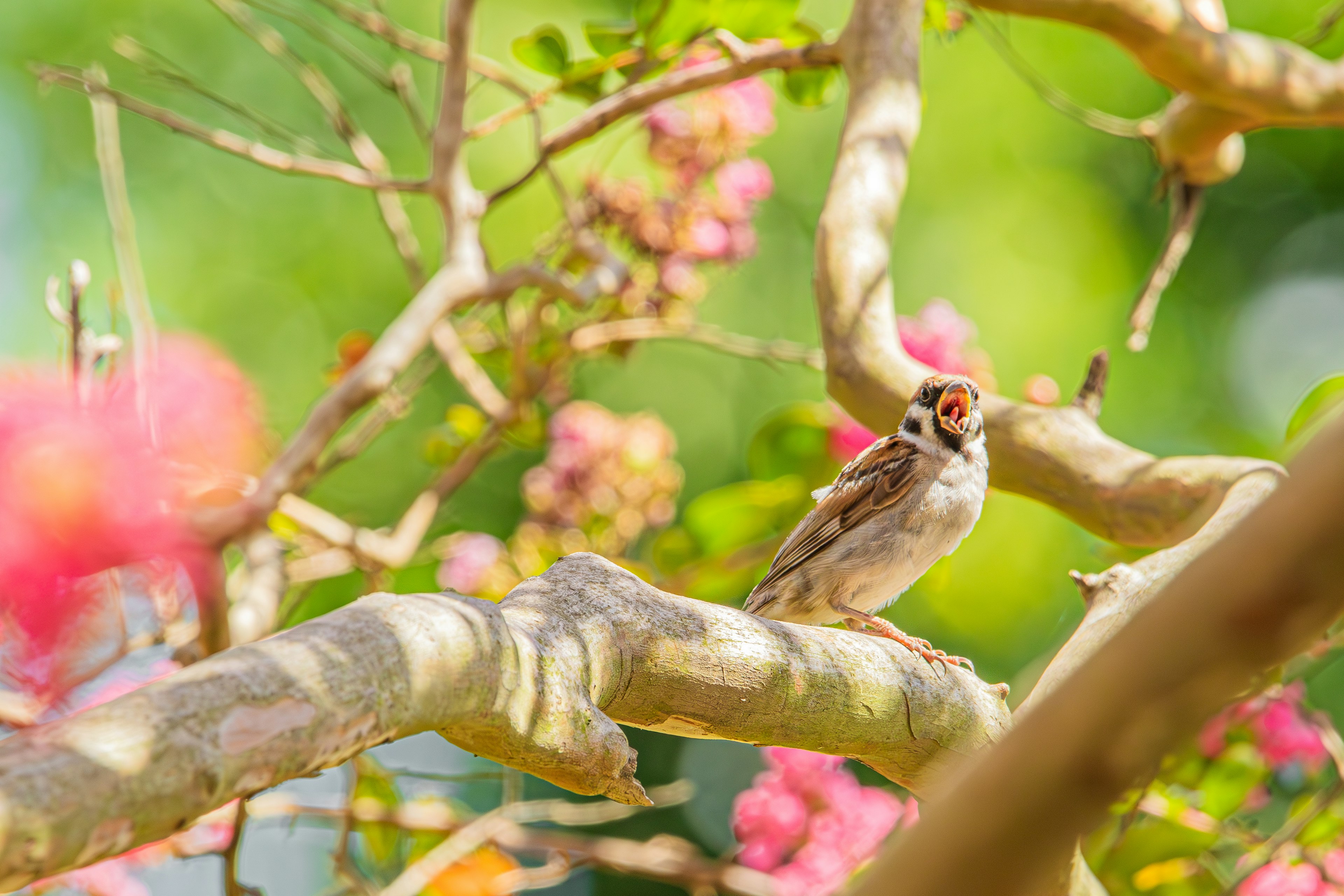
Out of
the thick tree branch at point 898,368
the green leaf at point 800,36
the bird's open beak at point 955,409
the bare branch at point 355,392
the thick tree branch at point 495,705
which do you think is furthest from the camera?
the green leaf at point 800,36

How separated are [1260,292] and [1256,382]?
34.7 inches

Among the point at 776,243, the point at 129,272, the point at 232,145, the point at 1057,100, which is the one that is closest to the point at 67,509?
the point at 129,272

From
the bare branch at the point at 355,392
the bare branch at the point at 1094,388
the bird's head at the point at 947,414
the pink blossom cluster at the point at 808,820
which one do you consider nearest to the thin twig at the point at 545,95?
the bare branch at the point at 355,392

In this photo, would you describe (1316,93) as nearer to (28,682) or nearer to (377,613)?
(377,613)

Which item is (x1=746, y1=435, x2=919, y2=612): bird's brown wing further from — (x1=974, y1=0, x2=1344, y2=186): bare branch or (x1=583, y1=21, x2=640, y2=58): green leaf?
(x1=583, y1=21, x2=640, y2=58): green leaf

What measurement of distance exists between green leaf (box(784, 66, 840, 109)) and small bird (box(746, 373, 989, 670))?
3.89 feet

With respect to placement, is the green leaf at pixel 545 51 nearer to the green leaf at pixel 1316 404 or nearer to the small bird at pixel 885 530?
the small bird at pixel 885 530

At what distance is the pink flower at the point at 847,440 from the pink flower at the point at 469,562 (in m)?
1.21

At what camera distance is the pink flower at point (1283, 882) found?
2.68 meters

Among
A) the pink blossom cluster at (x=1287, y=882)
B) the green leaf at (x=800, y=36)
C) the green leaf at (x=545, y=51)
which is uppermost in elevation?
the green leaf at (x=800, y=36)

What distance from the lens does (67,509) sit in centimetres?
166

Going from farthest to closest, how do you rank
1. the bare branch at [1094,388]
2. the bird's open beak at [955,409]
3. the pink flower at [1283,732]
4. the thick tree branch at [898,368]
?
the pink flower at [1283,732]
the bird's open beak at [955,409]
the bare branch at [1094,388]
the thick tree branch at [898,368]

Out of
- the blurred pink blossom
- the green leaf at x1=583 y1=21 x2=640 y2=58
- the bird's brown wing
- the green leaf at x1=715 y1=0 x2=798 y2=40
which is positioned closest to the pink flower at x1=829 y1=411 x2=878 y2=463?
the bird's brown wing

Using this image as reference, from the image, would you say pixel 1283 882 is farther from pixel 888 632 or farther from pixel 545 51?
pixel 545 51
